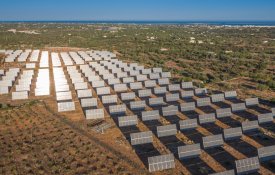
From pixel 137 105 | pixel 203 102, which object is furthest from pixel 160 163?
pixel 203 102

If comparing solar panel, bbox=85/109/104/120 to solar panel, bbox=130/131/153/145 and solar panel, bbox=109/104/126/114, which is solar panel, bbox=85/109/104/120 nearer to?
solar panel, bbox=109/104/126/114

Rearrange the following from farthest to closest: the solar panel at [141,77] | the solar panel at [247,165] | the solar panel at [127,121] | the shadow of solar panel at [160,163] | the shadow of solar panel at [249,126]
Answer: the solar panel at [141,77] → the solar panel at [127,121] → the shadow of solar panel at [249,126] → the shadow of solar panel at [160,163] → the solar panel at [247,165]

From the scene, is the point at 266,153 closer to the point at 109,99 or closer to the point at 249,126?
the point at 249,126

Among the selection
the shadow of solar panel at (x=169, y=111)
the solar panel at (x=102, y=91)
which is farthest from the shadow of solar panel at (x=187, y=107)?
the solar panel at (x=102, y=91)

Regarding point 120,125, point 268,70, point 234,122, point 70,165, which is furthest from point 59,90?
point 268,70

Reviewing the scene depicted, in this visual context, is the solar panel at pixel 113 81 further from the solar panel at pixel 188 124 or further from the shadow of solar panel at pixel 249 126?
the shadow of solar panel at pixel 249 126

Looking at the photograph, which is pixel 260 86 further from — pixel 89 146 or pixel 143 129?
pixel 89 146
